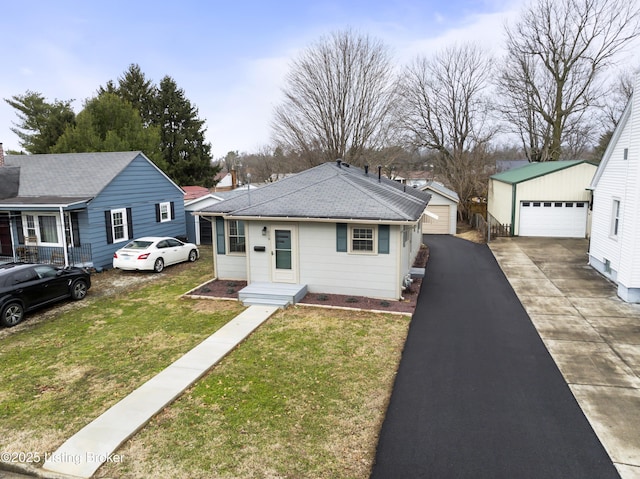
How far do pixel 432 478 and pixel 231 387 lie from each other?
3841mm

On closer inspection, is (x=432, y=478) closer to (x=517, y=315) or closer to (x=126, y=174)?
(x=517, y=315)

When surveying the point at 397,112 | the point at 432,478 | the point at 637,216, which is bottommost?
the point at 432,478

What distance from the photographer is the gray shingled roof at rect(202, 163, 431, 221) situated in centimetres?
1282

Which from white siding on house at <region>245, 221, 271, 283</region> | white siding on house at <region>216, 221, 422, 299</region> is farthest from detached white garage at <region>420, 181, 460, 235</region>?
white siding on house at <region>245, 221, 271, 283</region>

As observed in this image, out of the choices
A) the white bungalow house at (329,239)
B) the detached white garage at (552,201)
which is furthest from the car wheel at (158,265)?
the detached white garage at (552,201)

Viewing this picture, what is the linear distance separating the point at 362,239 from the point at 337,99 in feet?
63.0

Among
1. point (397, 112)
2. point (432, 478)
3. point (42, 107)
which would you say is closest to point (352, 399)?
point (432, 478)

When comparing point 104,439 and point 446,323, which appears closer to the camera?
point 104,439

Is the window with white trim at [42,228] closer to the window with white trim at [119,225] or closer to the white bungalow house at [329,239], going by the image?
the window with white trim at [119,225]

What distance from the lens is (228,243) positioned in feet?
50.4

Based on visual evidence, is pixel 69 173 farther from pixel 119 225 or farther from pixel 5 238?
pixel 5 238

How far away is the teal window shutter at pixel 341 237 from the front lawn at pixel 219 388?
83.5 inches

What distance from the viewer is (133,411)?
6.86m

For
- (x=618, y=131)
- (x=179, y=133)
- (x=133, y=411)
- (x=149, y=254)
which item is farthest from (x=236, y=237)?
(x=179, y=133)
